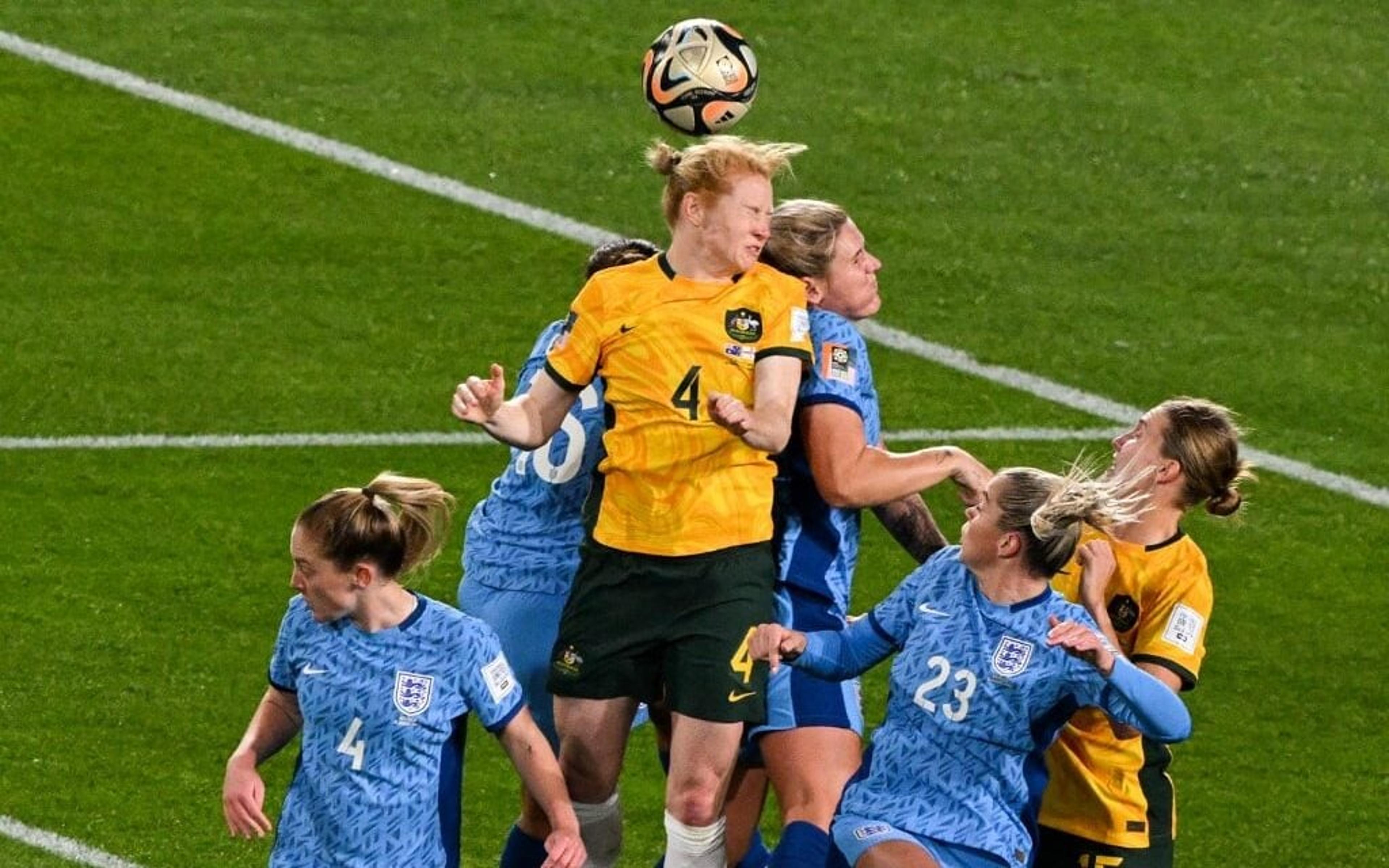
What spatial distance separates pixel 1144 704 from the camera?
5777mm

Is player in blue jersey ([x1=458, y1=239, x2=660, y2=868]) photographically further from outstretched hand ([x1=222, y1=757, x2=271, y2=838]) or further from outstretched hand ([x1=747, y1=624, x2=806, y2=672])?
outstretched hand ([x1=222, y1=757, x2=271, y2=838])

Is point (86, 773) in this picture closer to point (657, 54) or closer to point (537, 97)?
point (657, 54)

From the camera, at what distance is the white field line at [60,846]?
7621mm

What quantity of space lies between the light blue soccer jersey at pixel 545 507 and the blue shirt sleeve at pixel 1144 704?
1605 mm

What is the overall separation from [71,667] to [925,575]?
12.1 feet

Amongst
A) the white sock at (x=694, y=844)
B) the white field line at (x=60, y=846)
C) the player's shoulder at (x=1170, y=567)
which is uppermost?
the player's shoulder at (x=1170, y=567)

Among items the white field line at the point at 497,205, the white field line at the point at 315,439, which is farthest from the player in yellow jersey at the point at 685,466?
the white field line at the point at 497,205

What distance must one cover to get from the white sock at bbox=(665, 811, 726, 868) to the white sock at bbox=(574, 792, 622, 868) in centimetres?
20

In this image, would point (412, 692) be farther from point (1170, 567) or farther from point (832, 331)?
point (1170, 567)

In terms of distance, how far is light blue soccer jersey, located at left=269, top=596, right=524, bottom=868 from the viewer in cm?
595

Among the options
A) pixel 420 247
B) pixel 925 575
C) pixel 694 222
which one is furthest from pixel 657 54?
pixel 420 247

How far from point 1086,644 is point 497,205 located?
23.9 ft

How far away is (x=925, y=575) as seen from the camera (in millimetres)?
6191

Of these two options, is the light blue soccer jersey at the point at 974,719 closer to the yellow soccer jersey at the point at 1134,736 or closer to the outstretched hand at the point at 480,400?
the yellow soccer jersey at the point at 1134,736
